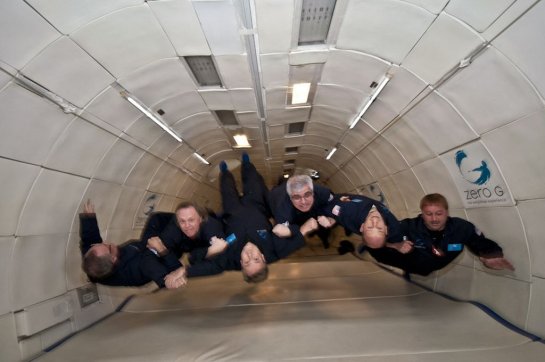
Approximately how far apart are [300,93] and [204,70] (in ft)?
7.23

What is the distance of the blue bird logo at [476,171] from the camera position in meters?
4.69

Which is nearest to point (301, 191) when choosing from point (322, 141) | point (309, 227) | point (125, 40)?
point (309, 227)

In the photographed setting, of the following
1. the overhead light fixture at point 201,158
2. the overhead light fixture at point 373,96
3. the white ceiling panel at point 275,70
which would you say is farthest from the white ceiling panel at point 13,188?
the overhead light fixture at point 373,96

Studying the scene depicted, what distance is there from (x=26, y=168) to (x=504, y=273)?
7.87 m

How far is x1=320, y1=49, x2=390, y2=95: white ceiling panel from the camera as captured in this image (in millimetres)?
4768

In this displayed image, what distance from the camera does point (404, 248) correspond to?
524 centimetres

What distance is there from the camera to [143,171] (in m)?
7.77

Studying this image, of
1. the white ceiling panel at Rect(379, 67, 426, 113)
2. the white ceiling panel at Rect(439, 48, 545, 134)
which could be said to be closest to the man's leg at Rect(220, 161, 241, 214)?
the white ceiling panel at Rect(379, 67, 426, 113)

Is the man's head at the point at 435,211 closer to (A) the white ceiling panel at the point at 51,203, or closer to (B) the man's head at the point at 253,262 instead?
(B) the man's head at the point at 253,262

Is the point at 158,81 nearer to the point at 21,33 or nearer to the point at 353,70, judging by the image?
the point at 21,33

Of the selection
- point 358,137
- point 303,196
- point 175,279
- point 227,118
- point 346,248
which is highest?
point 227,118

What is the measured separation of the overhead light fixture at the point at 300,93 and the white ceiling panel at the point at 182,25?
85.4 inches

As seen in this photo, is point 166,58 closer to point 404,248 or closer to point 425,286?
point 404,248

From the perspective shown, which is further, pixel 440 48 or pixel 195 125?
pixel 195 125
